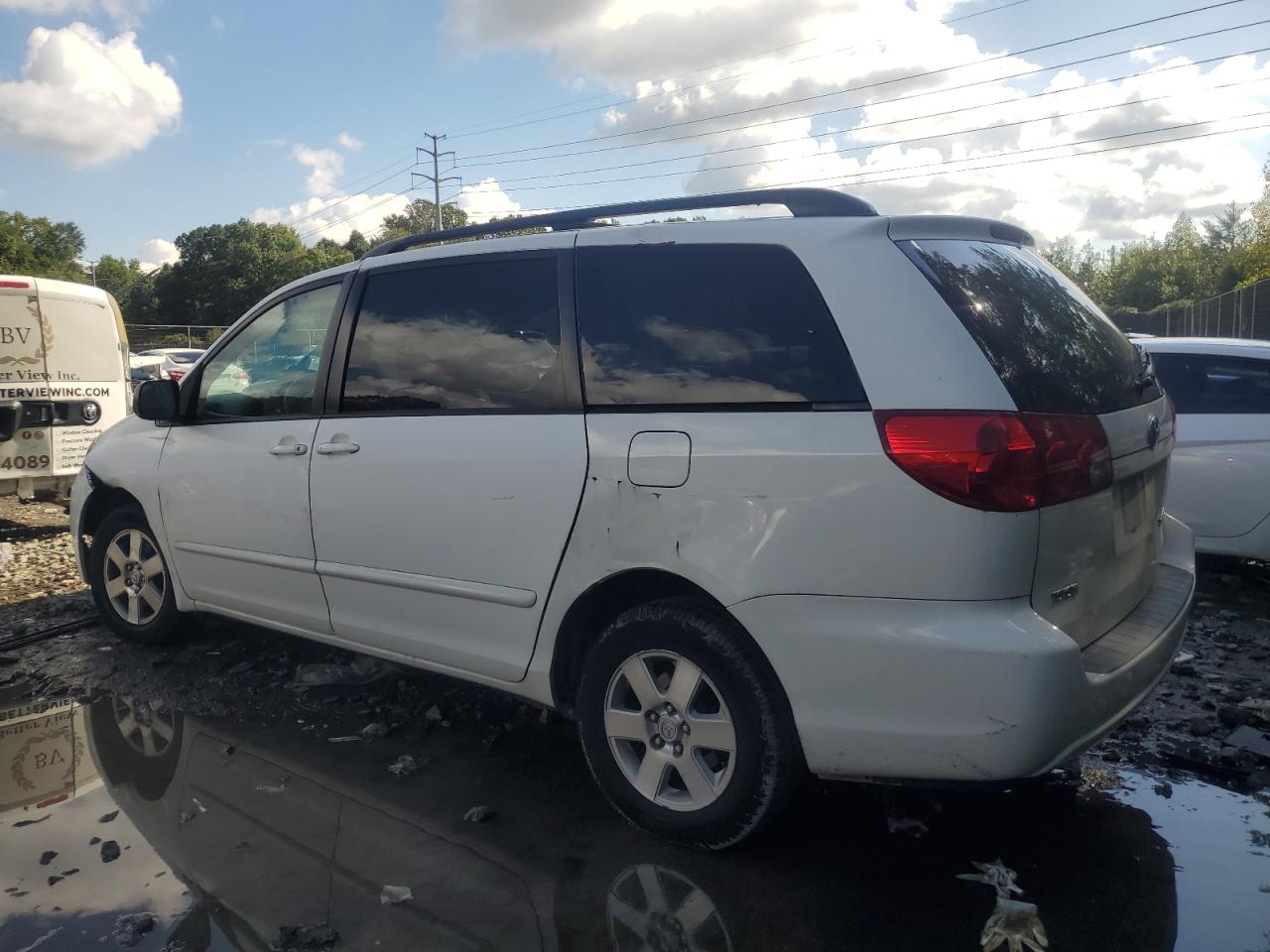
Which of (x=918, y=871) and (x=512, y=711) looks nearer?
(x=918, y=871)

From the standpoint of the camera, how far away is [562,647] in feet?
11.4

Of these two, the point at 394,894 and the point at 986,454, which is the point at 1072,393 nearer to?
the point at 986,454

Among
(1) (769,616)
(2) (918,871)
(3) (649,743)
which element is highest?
(1) (769,616)

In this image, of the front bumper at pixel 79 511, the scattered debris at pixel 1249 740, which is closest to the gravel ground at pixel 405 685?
the scattered debris at pixel 1249 740

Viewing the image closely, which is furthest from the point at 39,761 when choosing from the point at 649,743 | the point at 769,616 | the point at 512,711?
the point at 769,616

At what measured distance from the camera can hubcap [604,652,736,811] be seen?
120 inches

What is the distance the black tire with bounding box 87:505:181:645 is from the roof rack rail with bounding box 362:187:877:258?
2.59 meters

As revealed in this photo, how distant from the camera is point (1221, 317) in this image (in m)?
27.3

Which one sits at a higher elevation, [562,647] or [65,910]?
[562,647]

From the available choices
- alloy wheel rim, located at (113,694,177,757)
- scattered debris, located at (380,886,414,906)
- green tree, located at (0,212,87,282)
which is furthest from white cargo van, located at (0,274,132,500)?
green tree, located at (0,212,87,282)

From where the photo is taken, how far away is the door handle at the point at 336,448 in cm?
404

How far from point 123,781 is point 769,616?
105 inches

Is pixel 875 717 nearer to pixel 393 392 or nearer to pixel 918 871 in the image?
pixel 918 871

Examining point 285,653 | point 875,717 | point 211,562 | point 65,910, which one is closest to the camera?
point 875,717
